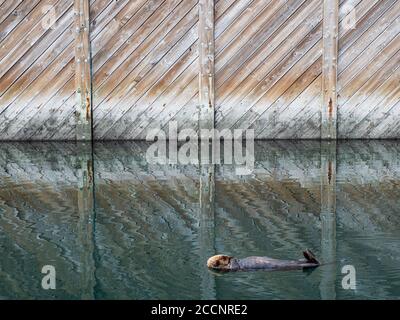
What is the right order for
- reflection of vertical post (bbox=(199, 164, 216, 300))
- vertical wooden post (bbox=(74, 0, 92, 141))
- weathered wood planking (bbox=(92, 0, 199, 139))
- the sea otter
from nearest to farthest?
1. reflection of vertical post (bbox=(199, 164, 216, 300))
2. the sea otter
3. vertical wooden post (bbox=(74, 0, 92, 141))
4. weathered wood planking (bbox=(92, 0, 199, 139))

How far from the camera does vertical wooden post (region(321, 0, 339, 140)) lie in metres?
9.36

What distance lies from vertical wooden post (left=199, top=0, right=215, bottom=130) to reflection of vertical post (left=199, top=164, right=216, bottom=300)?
161cm

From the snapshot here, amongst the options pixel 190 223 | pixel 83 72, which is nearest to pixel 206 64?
pixel 83 72

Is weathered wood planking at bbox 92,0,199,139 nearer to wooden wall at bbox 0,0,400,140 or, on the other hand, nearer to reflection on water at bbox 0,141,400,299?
wooden wall at bbox 0,0,400,140

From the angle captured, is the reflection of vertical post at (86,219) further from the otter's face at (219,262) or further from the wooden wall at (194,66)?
the wooden wall at (194,66)

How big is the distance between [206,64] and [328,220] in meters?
4.31

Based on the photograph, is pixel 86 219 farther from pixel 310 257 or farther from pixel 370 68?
pixel 370 68

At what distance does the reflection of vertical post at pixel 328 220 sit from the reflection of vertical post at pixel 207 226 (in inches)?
24.0

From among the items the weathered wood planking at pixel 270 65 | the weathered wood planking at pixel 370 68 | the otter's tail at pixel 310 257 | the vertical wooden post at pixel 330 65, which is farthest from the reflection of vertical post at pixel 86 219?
the weathered wood planking at pixel 370 68

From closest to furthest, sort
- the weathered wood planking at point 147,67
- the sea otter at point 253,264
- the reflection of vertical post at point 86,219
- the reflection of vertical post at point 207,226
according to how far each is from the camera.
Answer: the reflection of vertical post at point 207,226 < the reflection of vertical post at point 86,219 < the sea otter at point 253,264 < the weathered wood planking at point 147,67

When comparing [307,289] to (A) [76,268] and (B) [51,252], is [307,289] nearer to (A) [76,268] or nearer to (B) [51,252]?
(A) [76,268]

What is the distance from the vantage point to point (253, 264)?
4.25 metres

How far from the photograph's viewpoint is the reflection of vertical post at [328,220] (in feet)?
13.1

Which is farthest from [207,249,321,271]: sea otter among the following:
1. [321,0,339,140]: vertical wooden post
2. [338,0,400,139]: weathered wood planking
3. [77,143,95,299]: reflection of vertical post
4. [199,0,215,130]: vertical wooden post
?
[338,0,400,139]: weathered wood planking
